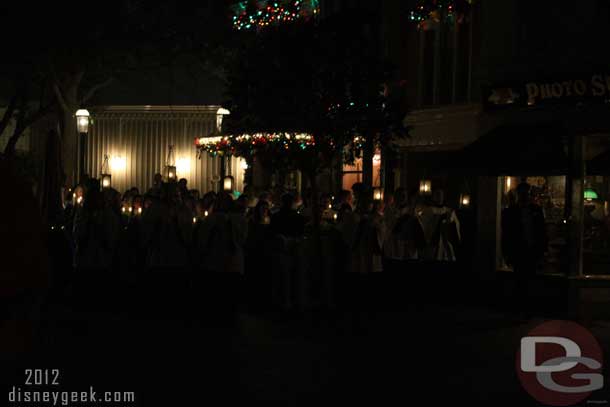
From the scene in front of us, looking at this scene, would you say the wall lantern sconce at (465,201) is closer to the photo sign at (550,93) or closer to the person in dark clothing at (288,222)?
the photo sign at (550,93)

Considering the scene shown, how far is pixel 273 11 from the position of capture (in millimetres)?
17359

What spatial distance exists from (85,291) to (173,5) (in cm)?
1282

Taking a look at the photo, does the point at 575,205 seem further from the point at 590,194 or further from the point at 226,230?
the point at 226,230

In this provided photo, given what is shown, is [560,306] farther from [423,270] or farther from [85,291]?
[85,291]

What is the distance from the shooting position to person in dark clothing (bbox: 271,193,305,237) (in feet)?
47.3

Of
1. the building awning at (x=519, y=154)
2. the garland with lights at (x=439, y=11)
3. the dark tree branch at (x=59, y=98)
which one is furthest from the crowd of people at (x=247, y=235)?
the dark tree branch at (x=59, y=98)

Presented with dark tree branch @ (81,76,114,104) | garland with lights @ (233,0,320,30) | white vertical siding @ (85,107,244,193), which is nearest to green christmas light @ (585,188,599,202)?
garland with lights @ (233,0,320,30)

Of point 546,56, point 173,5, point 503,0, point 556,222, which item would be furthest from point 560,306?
point 173,5

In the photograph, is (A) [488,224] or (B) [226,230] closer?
(B) [226,230]

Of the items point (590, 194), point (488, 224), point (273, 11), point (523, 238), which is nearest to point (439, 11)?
point (273, 11)

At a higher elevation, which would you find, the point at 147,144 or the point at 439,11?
the point at 439,11

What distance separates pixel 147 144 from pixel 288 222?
18.1 meters

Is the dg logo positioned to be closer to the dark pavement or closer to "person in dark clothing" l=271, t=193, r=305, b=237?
the dark pavement

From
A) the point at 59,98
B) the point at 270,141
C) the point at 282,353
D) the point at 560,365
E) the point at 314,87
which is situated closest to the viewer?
the point at 560,365
